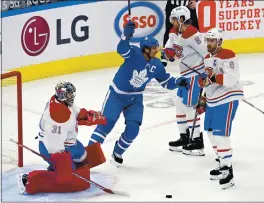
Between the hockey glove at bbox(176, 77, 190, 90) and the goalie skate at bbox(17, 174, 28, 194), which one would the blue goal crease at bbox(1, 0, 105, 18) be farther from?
the goalie skate at bbox(17, 174, 28, 194)

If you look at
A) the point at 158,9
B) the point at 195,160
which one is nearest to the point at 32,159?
the point at 195,160

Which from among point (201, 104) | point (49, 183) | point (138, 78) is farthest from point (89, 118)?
point (201, 104)

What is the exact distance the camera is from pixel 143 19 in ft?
32.0

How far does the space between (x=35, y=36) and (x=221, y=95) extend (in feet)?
12.2

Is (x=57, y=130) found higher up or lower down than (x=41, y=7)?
lower down

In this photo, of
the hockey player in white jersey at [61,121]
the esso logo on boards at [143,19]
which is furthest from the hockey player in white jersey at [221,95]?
the esso logo on boards at [143,19]

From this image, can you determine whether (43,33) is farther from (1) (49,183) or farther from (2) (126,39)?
(1) (49,183)

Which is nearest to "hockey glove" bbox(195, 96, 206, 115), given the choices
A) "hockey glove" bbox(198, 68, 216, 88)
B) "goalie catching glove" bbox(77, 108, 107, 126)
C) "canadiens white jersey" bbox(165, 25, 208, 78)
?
"canadiens white jersey" bbox(165, 25, 208, 78)

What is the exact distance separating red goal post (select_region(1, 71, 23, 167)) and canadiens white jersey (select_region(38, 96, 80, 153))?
2.39ft

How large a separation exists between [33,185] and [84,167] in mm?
366

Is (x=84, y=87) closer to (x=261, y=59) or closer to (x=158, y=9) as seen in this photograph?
(x=158, y=9)

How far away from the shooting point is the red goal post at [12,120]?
19.9ft

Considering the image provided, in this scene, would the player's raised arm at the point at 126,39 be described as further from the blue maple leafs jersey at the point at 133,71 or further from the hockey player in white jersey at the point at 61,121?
the hockey player in white jersey at the point at 61,121

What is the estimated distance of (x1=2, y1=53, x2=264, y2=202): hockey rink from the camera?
5.41 metres
